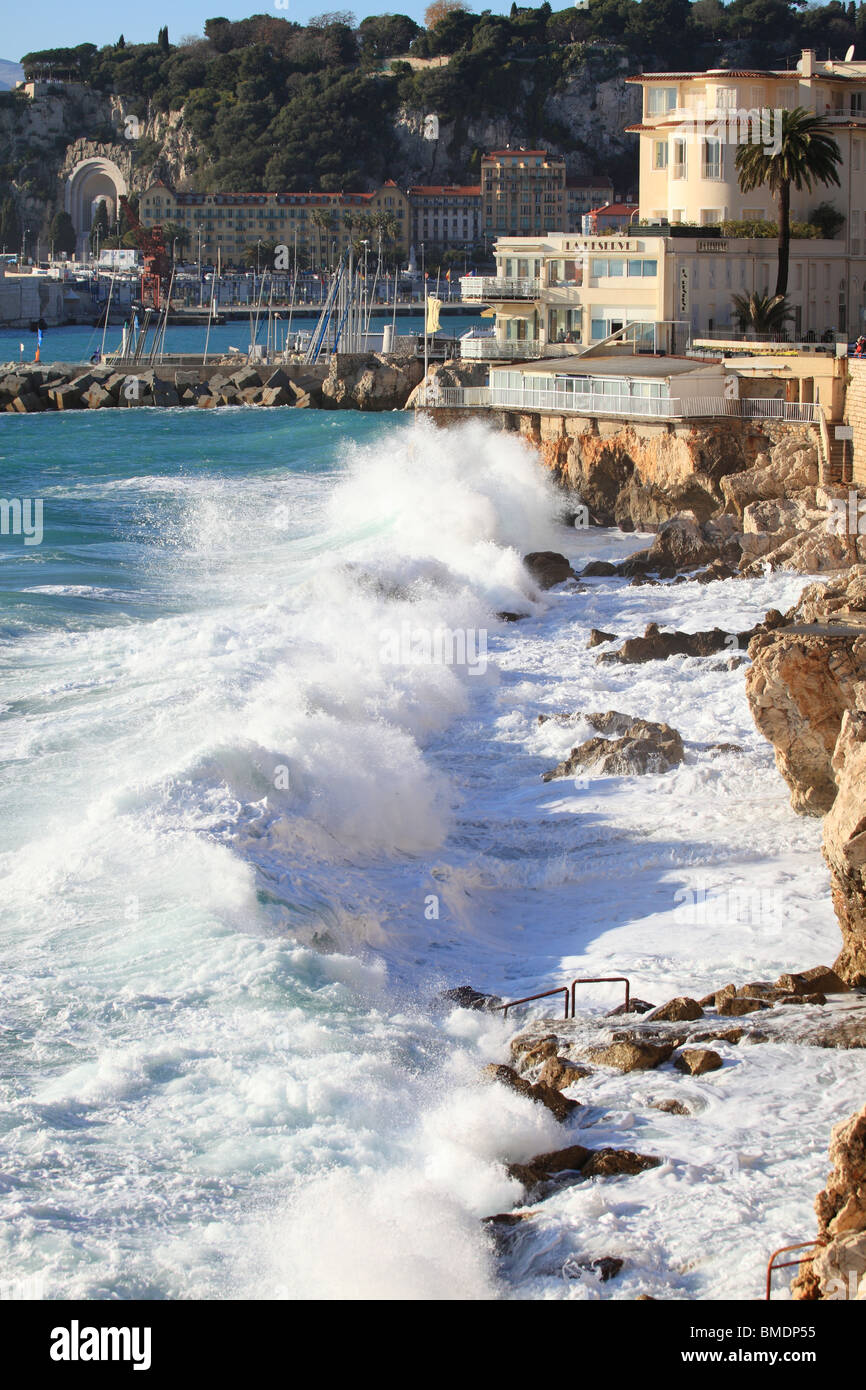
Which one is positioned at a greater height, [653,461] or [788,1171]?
[653,461]

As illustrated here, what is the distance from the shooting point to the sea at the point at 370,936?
9.35m

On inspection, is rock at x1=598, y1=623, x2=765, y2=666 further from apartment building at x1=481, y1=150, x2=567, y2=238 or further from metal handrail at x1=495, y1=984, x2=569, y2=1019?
Result: apartment building at x1=481, y1=150, x2=567, y2=238

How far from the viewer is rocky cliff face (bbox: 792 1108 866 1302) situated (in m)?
7.77

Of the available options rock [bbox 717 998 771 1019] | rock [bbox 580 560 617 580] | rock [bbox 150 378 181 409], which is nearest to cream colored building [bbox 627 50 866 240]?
rock [bbox 580 560 617 580]

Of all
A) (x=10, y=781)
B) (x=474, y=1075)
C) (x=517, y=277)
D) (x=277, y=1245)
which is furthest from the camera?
(x=517, y=277)

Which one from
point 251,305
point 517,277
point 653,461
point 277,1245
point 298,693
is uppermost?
point 251,305

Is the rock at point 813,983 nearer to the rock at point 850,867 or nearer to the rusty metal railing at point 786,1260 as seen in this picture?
the rock at point 850,867

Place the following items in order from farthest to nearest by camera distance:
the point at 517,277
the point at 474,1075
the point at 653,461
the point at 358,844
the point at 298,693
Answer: the point at 517,277 → the point at 653,461 → the point at 298,693 → the point at 358,844 → the point at 474,1075

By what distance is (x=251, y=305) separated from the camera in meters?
164

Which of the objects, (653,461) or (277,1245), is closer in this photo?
(277,1245)

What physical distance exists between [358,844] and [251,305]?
154 metres

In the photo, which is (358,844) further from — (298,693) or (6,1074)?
(6,1074)

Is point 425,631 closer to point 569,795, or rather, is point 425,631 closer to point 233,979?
point 569,795

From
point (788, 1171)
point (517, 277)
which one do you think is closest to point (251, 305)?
point (517, 277)
